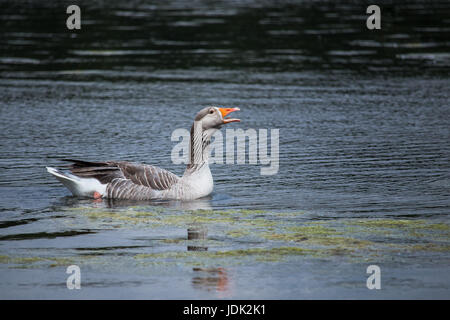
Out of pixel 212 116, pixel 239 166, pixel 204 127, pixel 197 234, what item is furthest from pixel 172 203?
pixel 239 166

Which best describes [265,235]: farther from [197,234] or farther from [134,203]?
[134,203]

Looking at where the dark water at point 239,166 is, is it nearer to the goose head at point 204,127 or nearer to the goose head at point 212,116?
the goose head at point 204,127

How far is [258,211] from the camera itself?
44.2 ft

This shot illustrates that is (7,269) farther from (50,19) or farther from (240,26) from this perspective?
(50,19)

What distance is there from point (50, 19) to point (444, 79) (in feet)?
60.5

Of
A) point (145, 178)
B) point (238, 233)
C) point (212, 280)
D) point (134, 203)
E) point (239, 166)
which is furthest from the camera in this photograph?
point (239, 166)

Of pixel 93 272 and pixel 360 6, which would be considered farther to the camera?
pixel 360 6

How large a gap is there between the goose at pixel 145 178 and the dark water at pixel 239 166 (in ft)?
0.96

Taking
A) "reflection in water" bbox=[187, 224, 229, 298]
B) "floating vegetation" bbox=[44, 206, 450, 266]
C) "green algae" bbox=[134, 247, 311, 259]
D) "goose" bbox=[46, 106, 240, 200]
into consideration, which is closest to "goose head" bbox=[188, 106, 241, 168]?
"goose" bbox=[46, 106, 240, 200]

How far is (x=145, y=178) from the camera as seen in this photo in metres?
14.4

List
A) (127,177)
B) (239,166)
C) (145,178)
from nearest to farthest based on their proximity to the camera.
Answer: (145,178), (127,177), (239,166)

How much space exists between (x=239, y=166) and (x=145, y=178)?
3099 mm

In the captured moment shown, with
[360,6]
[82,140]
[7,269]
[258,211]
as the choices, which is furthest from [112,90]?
[360,6]
